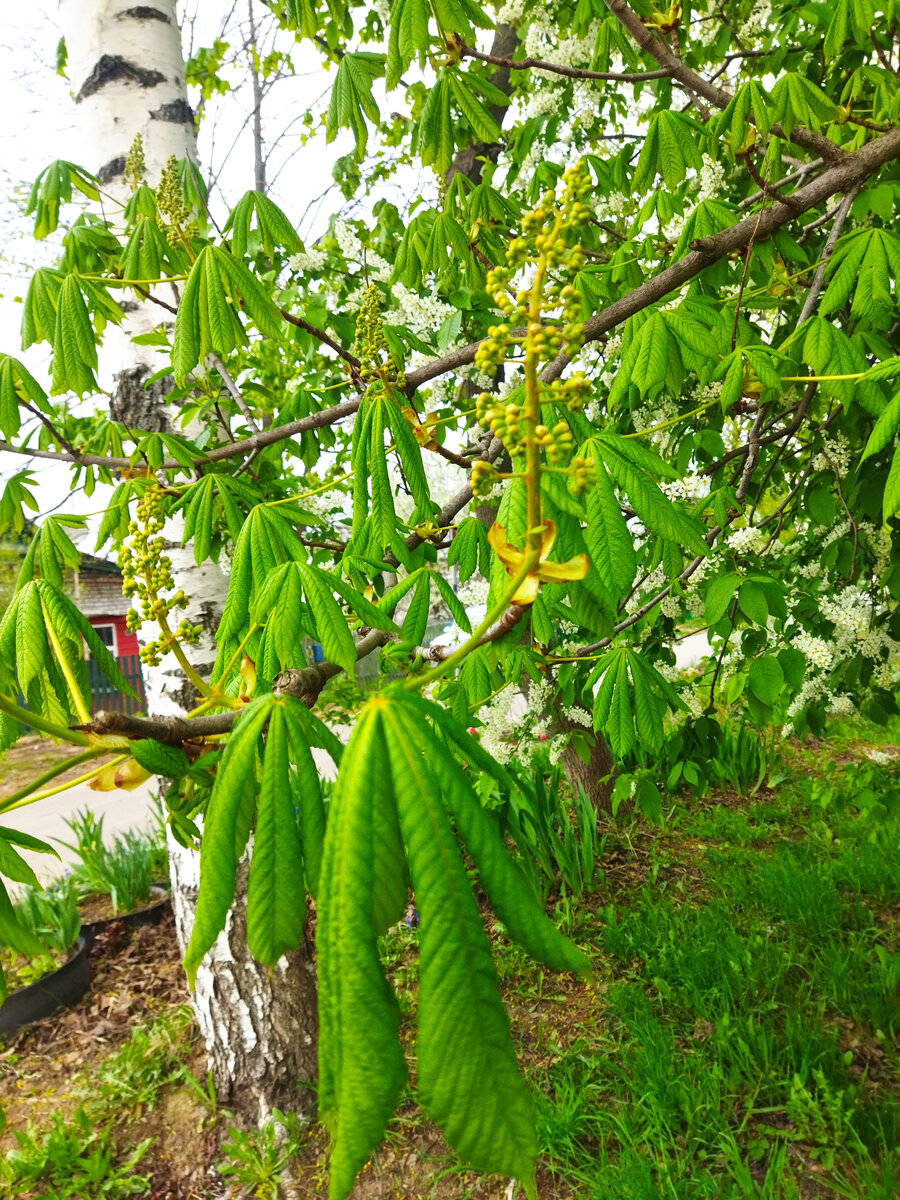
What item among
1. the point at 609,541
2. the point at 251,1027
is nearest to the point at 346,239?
the point at 609,541

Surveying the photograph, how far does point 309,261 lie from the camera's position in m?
2.44

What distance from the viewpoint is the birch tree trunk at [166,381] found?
7.21ft

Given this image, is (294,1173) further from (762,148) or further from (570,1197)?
(762,148)

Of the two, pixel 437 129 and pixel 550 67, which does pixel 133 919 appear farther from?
pixel 550 67

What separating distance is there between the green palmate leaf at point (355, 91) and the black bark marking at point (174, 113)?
884 mm

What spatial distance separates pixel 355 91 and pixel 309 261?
2.72 feet

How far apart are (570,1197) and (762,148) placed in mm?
2837

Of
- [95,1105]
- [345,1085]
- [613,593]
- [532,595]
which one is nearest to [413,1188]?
[95,1105]

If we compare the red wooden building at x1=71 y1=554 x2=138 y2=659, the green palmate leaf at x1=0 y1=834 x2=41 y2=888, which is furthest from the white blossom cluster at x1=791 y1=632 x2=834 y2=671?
the red wooden building at x1=71 y1=554 x2=138 y2=659

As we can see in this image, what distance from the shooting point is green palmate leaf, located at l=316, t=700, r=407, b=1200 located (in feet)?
1.26

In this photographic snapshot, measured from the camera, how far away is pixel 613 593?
3.14ft

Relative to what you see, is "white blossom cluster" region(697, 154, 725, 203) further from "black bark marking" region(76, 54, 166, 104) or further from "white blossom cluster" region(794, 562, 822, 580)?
"black bark marking" region(76, 54, 166, 104)

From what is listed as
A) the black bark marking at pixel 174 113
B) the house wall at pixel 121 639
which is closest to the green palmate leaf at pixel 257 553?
the black bark marking at pixel 174 113

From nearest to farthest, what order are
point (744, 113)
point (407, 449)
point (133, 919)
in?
1. point (407, 449)
2. point (744, 113)
3. point (133, 919)
